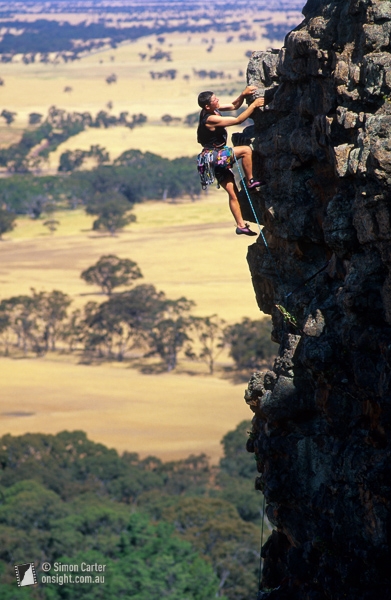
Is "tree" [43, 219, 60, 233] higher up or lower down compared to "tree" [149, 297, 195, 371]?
higher up

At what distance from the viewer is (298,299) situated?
991cm

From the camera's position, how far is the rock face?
812cm

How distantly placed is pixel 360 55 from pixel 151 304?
41.1m

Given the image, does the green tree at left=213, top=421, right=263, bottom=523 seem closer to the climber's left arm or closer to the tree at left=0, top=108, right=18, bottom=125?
the climber's left arm

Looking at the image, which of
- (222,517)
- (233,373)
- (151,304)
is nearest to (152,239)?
(151,304)

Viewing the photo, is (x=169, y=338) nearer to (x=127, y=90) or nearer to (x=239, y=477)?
(x=239, y=477)

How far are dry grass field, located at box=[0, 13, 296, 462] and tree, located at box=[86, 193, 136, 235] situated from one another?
783mm

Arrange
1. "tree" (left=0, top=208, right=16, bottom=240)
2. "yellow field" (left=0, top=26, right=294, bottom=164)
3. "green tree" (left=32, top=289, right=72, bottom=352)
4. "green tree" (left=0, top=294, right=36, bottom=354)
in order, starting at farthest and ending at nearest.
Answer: "yellow field" (left=0, top=26, right=294, bottom=164)
"tree" (left=0, top=208, right=16, bottom=240)
"green tree" (left=0, top=294, right=36, bottom=354)
"green tree" (left=32, top=289, right=72, bottom=352)

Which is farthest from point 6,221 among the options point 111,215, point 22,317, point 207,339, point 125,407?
point 125,407

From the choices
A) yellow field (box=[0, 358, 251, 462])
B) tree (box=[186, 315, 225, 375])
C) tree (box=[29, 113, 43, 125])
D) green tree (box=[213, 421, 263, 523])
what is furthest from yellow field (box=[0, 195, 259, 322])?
tree (box=[29, 113, 43, 125])

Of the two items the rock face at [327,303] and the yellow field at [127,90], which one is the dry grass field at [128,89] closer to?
the yellow field at [127,90]

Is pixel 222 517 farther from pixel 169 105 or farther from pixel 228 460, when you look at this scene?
pixel 169 105

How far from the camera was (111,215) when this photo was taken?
239ft

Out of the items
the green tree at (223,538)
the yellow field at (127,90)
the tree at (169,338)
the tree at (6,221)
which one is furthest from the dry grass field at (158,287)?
the yellow field at (127,90)
